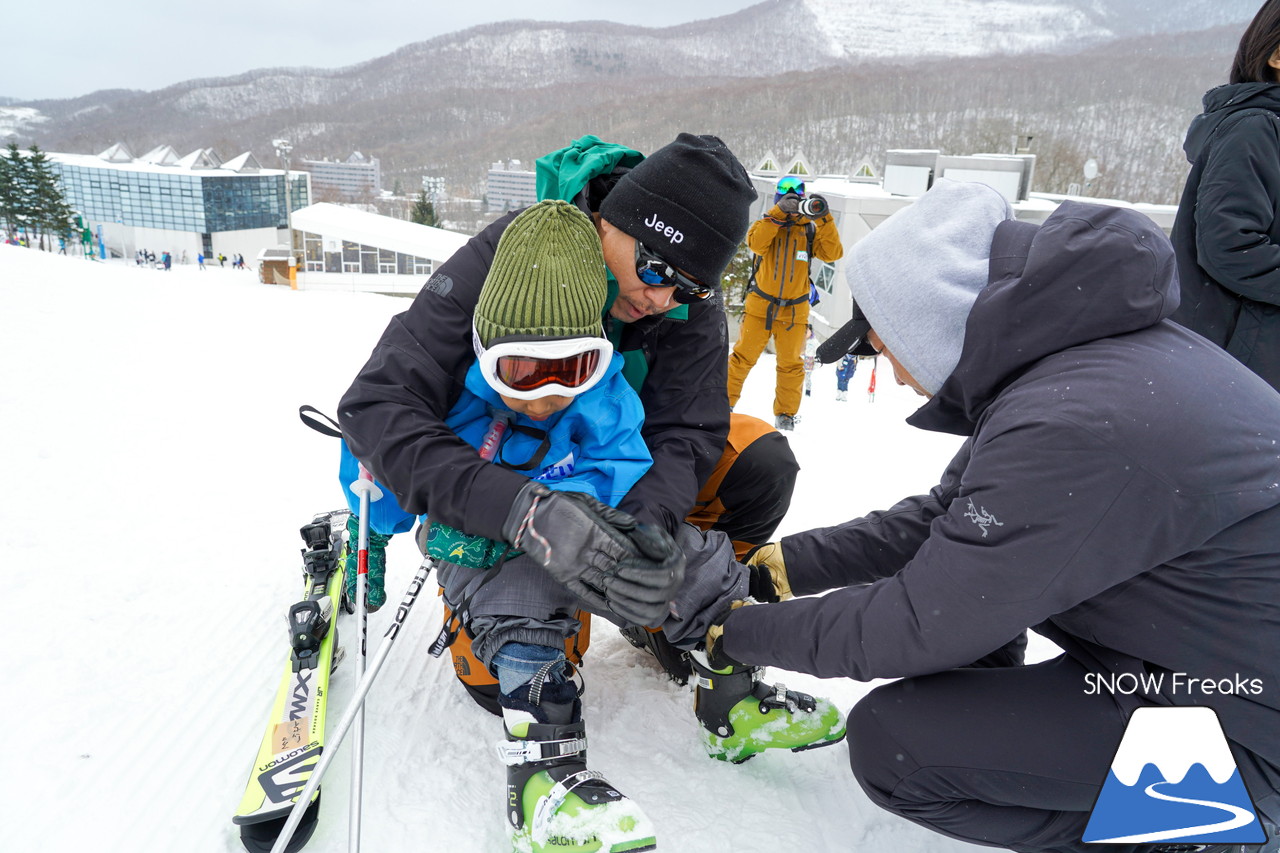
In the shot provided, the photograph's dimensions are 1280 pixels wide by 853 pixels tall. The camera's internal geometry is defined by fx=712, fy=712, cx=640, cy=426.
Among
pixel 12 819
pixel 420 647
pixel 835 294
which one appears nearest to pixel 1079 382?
pixel 420 647

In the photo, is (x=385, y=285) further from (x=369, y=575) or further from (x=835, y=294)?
(x=369, y=575)

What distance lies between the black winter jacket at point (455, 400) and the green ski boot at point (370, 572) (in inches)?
29.1

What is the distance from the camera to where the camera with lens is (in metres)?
5.62

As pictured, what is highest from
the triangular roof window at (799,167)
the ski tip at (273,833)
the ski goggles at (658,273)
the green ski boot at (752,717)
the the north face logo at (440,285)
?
the triangular roof window at (799,167)

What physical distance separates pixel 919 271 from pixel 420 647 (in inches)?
75.1

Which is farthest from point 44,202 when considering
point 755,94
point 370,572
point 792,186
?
point 755,94

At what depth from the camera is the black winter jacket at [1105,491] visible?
1146 millimetres

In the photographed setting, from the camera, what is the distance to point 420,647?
2363mm

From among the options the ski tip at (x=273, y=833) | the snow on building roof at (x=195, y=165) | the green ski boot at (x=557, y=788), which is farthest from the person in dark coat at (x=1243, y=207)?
the snow on building roof at (x=195, y=165)

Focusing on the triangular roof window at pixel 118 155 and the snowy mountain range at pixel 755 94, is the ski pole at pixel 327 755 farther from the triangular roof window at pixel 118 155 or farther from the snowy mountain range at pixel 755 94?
the triangular roof window at pixel 118 155

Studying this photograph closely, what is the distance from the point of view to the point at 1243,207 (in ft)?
7.79

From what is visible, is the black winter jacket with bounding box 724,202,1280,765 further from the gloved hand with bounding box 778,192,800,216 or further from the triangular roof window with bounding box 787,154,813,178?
the triangular roof window with bounding box 787,154,813,178

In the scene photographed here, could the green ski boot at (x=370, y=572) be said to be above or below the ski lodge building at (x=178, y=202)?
below

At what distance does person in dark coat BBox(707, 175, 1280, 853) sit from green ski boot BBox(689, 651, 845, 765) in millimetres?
306
